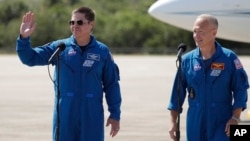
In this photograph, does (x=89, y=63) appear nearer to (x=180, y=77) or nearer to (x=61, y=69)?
(x=61, y=69)

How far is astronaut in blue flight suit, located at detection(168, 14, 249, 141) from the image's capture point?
6.38 m

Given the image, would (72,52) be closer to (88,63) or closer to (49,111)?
(88,63)

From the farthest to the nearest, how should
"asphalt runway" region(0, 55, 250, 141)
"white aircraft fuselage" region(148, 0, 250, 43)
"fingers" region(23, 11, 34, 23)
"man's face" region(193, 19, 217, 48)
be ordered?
"white aircraft fuselage" region(148, 0, 250, 43) < "asphalt runway" region(0, 55, 250, 141) < "fingers" region(23, 11, 34, 23) < "man's face" region(193, 19, 217, 48)

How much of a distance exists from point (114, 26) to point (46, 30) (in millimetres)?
7750

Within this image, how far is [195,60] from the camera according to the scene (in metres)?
6.46

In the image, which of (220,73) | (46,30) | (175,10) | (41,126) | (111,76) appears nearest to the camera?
(220,73)

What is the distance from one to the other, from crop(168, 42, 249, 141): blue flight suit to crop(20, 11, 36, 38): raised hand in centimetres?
154

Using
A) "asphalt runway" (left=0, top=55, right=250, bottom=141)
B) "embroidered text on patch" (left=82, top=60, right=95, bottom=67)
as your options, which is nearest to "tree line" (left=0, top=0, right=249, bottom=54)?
"asphalt runway" (left=0, top=55, right=250, bottom=141)

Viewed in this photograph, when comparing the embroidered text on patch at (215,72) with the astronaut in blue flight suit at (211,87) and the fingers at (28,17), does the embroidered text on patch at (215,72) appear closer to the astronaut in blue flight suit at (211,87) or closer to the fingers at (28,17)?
the astronaut in blue flight suit at (211,87)

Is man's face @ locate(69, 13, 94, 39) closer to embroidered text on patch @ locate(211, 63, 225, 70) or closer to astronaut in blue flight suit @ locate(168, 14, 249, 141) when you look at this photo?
astronaut in blue flight suit @ locate(168, 14, 249, 141)

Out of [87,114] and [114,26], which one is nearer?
[87,114]

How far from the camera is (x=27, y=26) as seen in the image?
21.9 feet

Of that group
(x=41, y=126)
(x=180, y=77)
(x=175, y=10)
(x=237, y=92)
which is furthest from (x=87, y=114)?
(x=175, y=10)

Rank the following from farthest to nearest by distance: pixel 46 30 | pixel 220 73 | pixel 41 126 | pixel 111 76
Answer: pixel 46 30 < pixel 41 126 < pixel 111 76 < pixel 220 73
